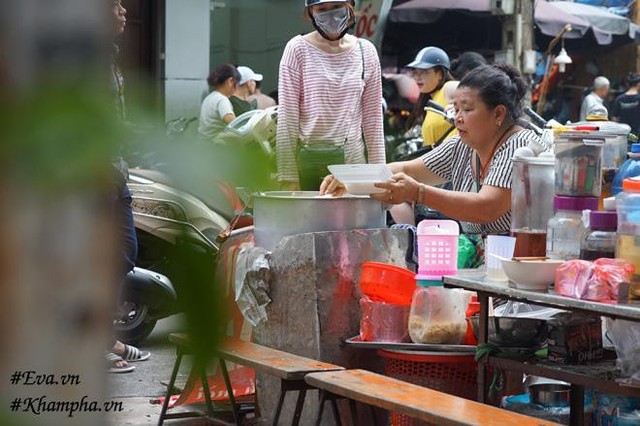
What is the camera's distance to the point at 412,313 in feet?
14.3

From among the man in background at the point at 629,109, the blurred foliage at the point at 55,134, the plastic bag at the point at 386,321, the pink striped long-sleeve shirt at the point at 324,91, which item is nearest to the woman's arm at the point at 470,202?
the plastic bag at the point at 386,321

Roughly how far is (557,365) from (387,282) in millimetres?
870

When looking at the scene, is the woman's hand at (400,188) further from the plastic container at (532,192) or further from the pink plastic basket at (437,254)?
the plastic container at (532,192)

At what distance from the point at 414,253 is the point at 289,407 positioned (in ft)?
2.82

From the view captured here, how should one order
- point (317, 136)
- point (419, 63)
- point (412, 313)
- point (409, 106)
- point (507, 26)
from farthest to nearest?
1. point (507, 26)
2. point (409, 106)
3. point (419, 63)
4. point (317, 136)
5. point (412, 313)

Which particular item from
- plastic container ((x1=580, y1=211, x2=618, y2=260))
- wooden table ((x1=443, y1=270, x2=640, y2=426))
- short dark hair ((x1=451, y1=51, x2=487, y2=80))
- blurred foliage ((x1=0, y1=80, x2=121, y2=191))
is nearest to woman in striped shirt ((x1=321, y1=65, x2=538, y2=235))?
wooden table ((x1=443, y1=270, x2=640, y2=426))

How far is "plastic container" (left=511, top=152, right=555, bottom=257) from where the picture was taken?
13.5 ft

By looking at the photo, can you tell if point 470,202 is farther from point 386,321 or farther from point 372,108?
point 372,108

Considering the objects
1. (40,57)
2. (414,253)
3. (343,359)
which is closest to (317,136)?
(414,253)

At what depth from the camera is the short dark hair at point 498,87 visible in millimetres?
4582

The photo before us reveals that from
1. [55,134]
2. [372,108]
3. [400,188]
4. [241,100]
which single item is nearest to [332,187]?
[400,188]

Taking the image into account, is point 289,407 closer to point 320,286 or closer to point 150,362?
point 320,286

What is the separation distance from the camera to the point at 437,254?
416 centimetres

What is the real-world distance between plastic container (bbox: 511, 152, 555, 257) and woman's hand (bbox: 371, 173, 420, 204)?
0.41 metres
